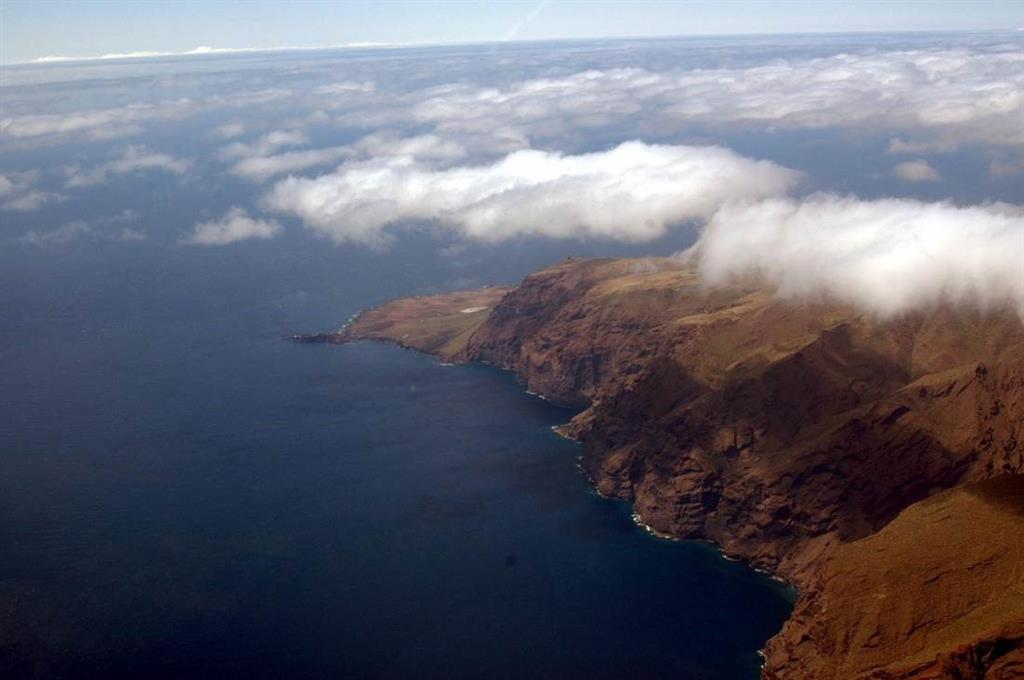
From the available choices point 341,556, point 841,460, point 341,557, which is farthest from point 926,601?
point 341,556

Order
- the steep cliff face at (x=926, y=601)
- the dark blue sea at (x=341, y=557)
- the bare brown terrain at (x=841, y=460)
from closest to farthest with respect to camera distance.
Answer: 1. the steep cliff face at (x=926, y=601)
2. the bare brown terrain at (x=841, y=460)
3. the dark blue sea at (x=341, y=557)

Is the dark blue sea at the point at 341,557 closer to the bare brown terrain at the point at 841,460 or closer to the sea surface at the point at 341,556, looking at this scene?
the sea surface at the point at 341,556

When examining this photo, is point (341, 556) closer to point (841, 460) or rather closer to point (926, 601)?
point (841, 460)

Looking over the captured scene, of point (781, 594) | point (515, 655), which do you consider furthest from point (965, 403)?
point (515, 655)

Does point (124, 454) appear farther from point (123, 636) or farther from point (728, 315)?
point (728, 315)

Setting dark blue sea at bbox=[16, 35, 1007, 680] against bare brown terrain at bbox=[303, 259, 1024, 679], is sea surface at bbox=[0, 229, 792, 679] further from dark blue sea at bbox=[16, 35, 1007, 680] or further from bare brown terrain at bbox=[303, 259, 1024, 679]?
bare brown terrain at bbox=[303, 259, 1024, 679]

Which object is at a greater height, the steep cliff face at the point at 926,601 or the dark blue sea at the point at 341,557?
the steep cliff face at the point at 926,601

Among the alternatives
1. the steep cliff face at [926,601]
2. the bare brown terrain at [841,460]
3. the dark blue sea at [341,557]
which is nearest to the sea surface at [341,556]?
the dark blue sea at [341,557]
